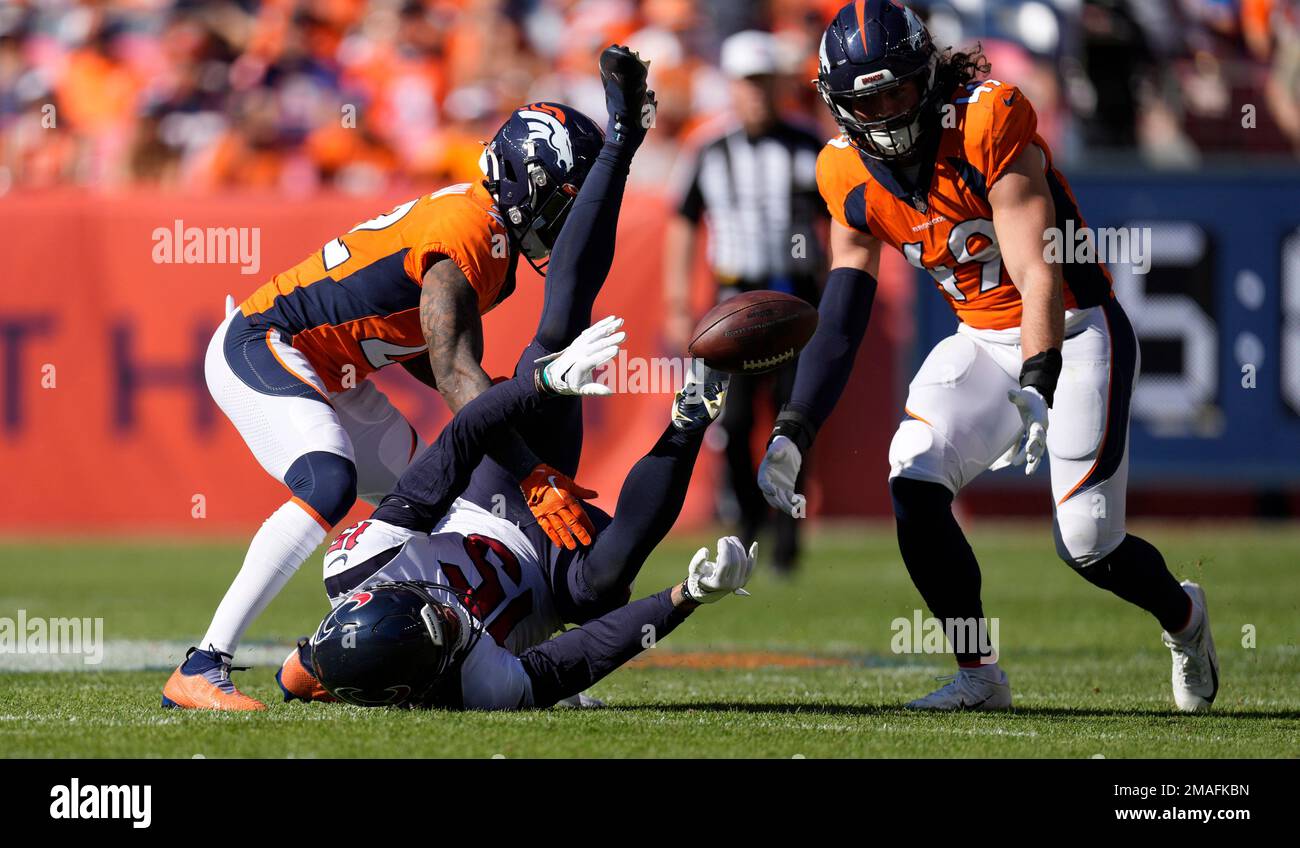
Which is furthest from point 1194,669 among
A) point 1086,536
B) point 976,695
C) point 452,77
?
point 452,77

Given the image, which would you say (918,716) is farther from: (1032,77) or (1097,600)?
(1032,77)

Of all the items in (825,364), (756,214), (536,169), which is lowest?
(825,364)

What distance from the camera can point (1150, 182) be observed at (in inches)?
421

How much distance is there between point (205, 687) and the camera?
4855 millimetres

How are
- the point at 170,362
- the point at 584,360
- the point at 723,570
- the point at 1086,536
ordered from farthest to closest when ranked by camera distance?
the point at 170,362 < the point at 1086,536 < the point at 584,360 < the point at 723,570

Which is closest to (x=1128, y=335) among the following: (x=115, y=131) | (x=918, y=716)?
(x=918, y=716)

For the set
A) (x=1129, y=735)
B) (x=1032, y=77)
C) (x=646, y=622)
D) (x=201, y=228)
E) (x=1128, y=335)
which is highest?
(x=1032, y=77)

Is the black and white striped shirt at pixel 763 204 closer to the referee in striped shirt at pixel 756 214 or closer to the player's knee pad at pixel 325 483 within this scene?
the referee in striped shirt at pixel 756 214

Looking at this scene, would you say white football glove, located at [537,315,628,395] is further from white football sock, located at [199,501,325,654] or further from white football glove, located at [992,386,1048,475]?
white football glove, located at [992,386,1048,475]

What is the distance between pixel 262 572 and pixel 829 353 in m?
1.66

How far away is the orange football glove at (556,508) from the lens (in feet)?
15.9

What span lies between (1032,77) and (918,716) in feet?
24.4

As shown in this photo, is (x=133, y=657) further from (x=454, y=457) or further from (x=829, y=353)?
(x=829, y=353)

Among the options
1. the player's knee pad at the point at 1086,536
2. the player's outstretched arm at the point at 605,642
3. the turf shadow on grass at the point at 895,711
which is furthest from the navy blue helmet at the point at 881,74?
the turf shadow on grass at the point at 895,711
